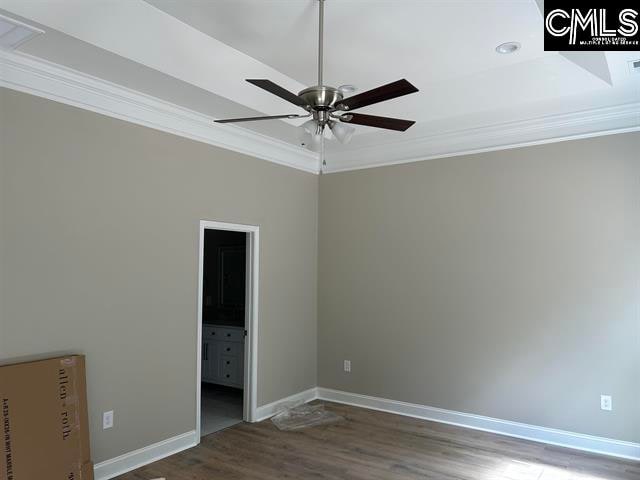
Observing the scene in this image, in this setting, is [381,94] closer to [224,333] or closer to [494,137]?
[494,137]

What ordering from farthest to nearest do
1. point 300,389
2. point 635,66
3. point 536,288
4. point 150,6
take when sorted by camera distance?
point 300,389
point 536,288
point 635,66
point 150,6

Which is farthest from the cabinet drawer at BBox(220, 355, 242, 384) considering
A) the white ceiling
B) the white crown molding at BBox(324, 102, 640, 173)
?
the white ceiling

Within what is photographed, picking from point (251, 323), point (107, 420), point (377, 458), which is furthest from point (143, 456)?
point (377, 458)

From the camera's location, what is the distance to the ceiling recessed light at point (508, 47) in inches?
136

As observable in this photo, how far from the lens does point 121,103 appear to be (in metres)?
3.60

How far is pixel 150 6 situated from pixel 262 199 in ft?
7.31

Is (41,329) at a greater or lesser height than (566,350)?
greater

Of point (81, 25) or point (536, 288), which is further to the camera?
point (536, 288)

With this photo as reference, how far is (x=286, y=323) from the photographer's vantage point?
17.0 ft

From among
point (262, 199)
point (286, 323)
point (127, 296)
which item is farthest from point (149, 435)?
point (262, 199)

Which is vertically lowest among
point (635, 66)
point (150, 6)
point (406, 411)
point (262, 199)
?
point (406, 411)

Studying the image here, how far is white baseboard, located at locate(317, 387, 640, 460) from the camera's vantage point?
3.88 m

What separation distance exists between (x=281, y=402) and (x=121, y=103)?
3299mm

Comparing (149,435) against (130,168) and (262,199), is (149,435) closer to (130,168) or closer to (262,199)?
(130,168)
